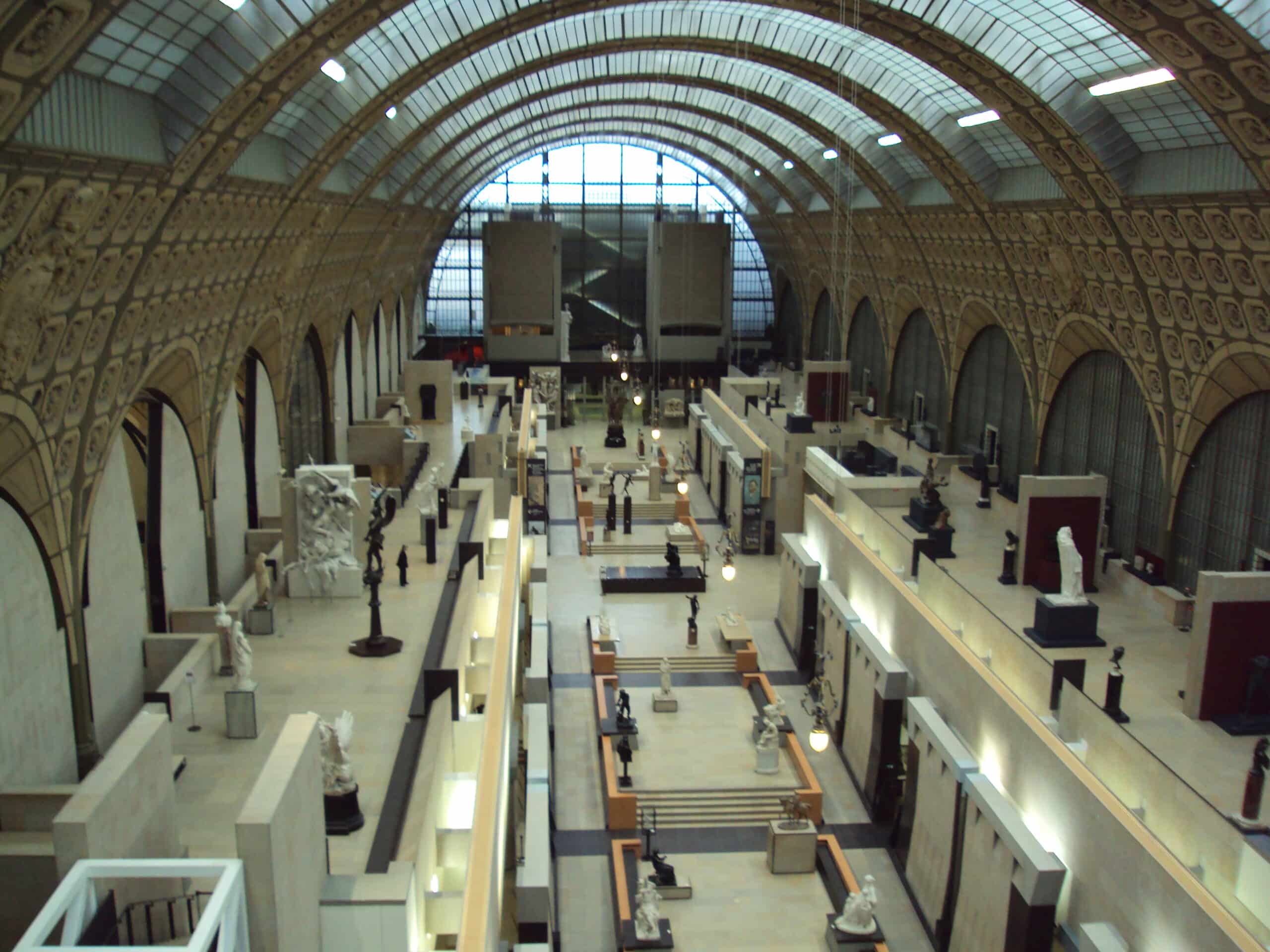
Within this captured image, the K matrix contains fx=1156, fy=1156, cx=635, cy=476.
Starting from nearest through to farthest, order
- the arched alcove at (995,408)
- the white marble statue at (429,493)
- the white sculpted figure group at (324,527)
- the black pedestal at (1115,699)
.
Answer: the black pedestal at (1115,699) → the white sculpted figure group at (324,527) → the white marble statue at (429,493) → the arched alcove at (995,408)

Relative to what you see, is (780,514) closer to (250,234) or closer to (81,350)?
(250,234)

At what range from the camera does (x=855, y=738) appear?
22000 millimetres

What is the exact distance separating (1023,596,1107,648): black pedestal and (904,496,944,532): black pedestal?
20.2ft

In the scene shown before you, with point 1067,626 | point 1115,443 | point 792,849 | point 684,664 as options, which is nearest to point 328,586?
point 792,849

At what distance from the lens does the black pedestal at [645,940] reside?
53.5ft

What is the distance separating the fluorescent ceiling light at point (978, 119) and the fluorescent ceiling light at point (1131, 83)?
134 inches

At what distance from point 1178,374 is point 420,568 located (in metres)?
15.2

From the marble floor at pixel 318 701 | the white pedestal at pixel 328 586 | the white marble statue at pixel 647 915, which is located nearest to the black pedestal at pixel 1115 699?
the white marble statue at pixel 647 915

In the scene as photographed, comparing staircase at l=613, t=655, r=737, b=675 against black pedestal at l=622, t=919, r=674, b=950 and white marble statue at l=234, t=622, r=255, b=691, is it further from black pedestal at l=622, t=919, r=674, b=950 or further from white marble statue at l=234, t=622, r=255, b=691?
white marble statue at l=234, t=622, r=255, b=691

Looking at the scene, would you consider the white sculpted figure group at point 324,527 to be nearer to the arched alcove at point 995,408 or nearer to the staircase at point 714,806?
the staircase at point 714,806

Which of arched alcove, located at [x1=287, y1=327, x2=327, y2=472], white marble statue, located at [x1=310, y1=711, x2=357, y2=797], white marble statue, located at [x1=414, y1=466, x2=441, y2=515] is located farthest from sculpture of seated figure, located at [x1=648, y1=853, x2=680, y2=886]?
arched alcove, located at [x1=287, y1=327, x2=327, y2=472]

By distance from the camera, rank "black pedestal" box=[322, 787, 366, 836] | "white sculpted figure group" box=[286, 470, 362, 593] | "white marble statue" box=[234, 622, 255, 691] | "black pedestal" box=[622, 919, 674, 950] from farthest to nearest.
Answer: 1. "white sculpted figure group" box=[286, 470, 362, 593]
2. "black pedestal" box=[622, 919, 674, 950]
3. "white marble statue" box=[234, 622, 255, 691]
4. "black pedestal" box=[322, 787, 366, 836]

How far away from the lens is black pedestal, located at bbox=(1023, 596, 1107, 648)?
59.8 ft

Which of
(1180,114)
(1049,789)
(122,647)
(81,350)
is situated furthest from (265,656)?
(1180,114)
